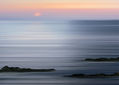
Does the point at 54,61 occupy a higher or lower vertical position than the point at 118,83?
higher

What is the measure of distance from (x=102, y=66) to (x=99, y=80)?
25.0 ft

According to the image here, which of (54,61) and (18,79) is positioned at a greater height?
(54,61)

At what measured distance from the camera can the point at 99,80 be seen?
3061 cm

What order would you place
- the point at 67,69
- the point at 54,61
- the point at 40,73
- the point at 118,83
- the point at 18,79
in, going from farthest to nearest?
the point at 54,61, the point at 67,69, the point at 40,73, the point at 18,79, the point at 118,83

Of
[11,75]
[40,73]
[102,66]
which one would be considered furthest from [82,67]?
[11,75]

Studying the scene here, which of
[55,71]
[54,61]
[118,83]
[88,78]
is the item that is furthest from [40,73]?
[54,61]

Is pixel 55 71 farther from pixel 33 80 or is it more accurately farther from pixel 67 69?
pixel 33 80

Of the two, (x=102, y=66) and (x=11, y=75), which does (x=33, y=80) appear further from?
(x=102, y=66)

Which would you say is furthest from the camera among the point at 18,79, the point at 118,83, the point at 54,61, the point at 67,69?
the point at 54,61

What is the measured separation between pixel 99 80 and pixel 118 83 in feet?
4.67

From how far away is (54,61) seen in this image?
145ft

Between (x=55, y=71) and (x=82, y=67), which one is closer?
(x=55, y=71)

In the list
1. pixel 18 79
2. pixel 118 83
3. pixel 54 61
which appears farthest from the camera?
pixel 54 61

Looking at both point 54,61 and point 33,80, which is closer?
point 33,80
